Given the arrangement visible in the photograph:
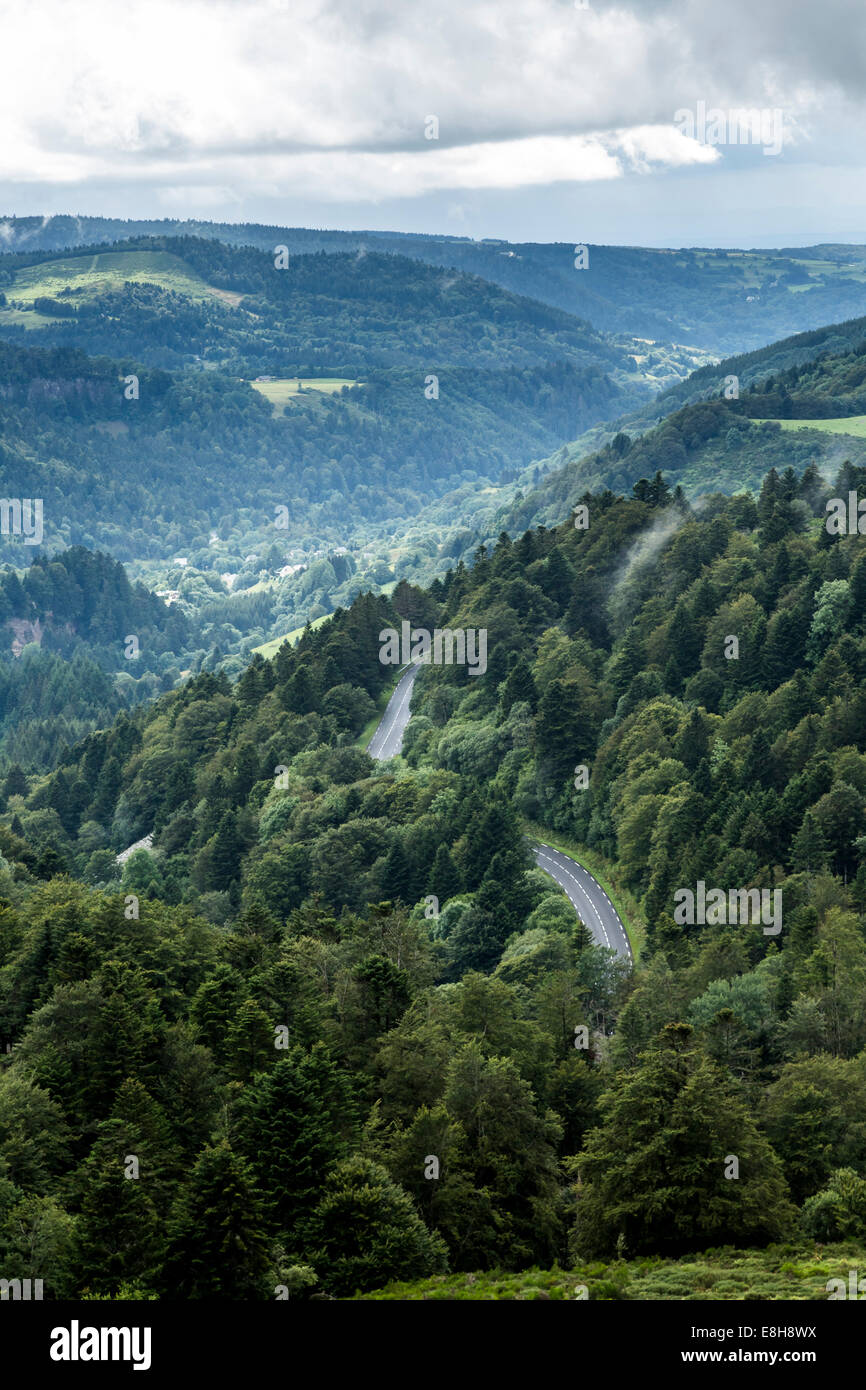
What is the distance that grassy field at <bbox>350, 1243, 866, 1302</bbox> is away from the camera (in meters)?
42.1

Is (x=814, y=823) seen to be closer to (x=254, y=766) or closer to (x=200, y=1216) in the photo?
(x=200, y=1216)

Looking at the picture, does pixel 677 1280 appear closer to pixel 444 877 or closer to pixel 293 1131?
pixel 293 1131

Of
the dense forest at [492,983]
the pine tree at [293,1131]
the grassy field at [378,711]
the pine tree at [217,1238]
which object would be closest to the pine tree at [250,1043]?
the dense forest at [492,983]

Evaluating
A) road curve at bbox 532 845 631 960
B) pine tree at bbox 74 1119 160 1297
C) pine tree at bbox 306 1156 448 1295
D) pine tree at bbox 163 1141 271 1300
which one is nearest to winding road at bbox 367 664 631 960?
road curve at bbox 532 845 631 960

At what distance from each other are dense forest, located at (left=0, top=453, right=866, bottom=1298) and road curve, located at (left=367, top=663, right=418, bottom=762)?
5.12 m

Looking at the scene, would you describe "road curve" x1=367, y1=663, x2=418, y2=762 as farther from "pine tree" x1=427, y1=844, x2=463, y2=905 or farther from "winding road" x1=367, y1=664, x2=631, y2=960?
"pine tree" x1=427, y1=844, x2=463, y2=905

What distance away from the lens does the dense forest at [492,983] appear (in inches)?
1989

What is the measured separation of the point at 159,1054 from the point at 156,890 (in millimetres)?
64259

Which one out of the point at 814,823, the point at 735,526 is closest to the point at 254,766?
the point at 735,526

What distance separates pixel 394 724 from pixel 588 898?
188 feet

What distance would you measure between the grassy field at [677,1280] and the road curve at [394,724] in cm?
11055

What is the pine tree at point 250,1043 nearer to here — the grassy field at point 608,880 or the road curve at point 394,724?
the grassy field at point 608,880
